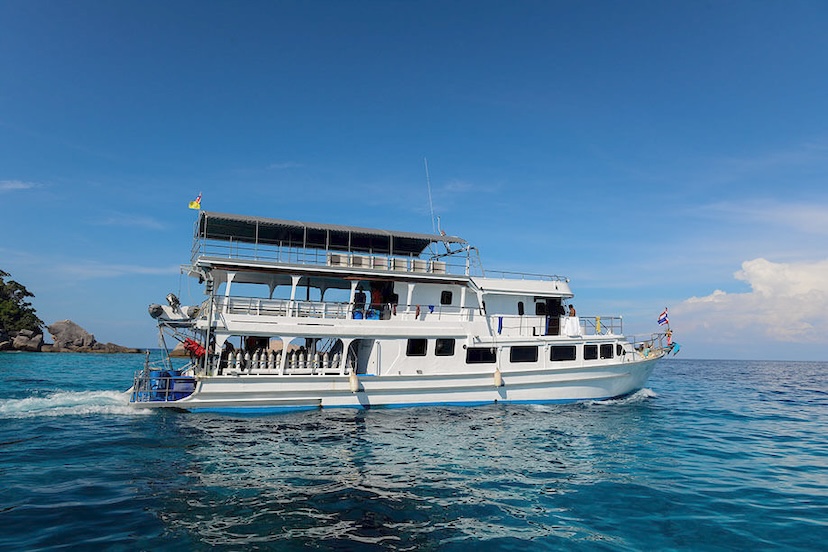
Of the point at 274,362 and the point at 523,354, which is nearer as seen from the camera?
the point at 274,362

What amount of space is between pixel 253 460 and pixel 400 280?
10365 mm

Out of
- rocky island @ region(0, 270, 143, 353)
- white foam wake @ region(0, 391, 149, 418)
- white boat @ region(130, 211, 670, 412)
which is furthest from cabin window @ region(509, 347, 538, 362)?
rocky island @ region(0, 270, 143, 353)

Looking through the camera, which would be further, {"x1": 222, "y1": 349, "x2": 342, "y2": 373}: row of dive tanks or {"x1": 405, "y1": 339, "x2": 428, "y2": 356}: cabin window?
{"x1": 405, "y1": 339, "x2": 428, "y2": 356}: cabin window

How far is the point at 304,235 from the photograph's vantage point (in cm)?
1925

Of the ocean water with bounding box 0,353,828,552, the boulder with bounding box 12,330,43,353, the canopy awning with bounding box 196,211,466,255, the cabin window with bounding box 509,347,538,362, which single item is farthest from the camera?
the boulder with bounding box 12,330,43,353

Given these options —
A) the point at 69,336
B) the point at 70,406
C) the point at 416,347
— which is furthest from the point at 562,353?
the point at 69,336

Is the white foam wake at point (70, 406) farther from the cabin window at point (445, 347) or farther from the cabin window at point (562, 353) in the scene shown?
the cabin window at point (562, 353)

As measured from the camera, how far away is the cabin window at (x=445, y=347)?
1958 centimetres

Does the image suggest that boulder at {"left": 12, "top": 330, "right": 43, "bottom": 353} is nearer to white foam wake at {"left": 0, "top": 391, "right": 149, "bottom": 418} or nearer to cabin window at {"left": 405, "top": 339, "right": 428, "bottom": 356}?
white foam wake at {"left": 0, "top": 391, "right": 149, "bottom": 418}

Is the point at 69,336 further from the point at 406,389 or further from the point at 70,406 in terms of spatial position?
the point at 406,389

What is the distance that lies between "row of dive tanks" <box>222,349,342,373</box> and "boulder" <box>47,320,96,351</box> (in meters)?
71.3

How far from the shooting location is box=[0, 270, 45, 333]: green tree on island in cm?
6669

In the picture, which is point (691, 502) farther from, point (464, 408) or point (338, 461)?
point (464, 408)

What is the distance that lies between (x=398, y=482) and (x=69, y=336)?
85307mm
